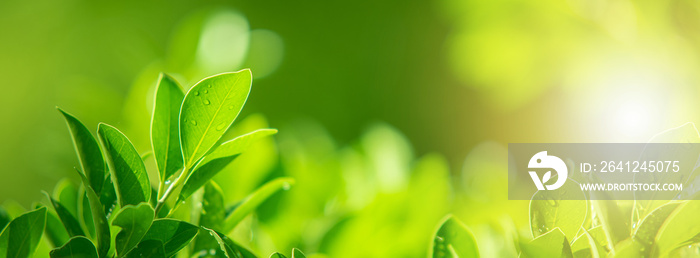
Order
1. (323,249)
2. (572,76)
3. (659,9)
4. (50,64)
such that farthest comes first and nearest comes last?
(50,64) < (572,76) < (659,9) < (323,249)

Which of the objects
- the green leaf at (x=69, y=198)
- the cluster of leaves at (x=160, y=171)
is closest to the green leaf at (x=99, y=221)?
the cluster of leaves at (x=160, y=171)

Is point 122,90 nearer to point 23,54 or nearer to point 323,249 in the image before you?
point 23,54

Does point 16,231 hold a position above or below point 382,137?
below

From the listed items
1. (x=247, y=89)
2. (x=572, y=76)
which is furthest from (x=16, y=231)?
(x=572, y=76)

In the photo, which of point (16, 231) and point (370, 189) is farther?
point (370, 189)

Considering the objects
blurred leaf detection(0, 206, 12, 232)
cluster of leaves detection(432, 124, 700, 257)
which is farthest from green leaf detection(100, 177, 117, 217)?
cluster of leaves detection(432, 124, 700, 257)

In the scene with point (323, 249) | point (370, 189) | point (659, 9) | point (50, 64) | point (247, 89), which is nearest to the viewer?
point (247, 89)

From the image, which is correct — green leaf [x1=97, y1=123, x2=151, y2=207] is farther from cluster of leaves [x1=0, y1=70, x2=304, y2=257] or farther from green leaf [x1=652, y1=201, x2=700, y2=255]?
green leaf [x1=652, y1=201, x2=700, y2=255]
